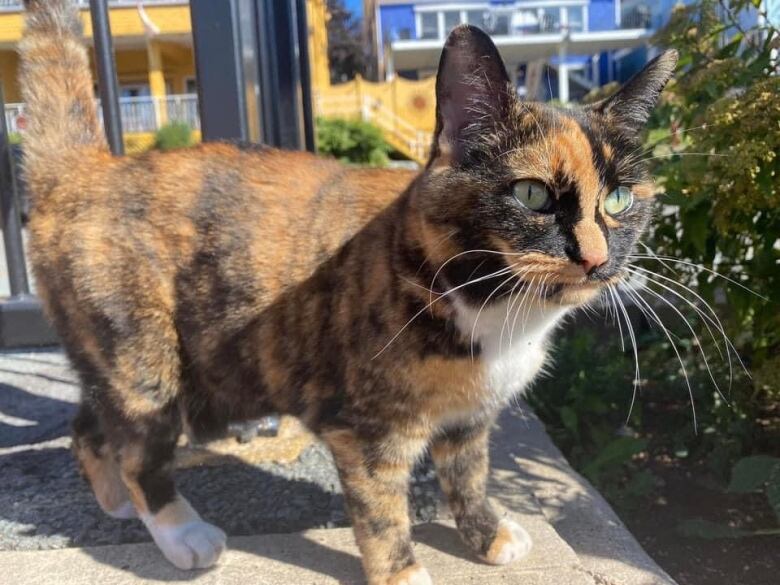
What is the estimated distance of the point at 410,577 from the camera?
170 cm

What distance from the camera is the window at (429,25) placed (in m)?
25.7

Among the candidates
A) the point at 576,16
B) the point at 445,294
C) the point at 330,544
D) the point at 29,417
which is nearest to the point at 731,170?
the point at 445,294

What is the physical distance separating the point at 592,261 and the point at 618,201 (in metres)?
0.25

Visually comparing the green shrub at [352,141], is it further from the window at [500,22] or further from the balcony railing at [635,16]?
the balcony railing at [635,16]

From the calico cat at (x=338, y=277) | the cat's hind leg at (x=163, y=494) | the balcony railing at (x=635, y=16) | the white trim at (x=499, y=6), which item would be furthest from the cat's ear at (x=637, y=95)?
the white trim at (x=499, y=6)

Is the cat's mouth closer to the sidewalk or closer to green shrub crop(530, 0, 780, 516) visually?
green shrub crop(530, 0, 780, 516)

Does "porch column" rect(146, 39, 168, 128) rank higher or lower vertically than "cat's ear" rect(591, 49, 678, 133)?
higher

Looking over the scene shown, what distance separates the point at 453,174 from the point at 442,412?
58cm

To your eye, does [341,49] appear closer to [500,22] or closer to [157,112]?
[500,22]

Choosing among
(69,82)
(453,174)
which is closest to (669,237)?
(453,174)

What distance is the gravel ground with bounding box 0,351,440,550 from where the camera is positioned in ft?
6.91

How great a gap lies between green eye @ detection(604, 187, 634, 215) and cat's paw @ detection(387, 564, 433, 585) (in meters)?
0.99

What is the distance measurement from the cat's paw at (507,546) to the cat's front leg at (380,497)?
226 millimetres

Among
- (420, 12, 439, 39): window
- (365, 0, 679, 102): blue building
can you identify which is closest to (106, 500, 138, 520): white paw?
(365, 0, 679, 102): blue building
